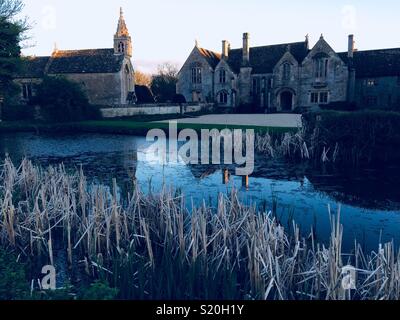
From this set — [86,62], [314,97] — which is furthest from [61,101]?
[314,97]

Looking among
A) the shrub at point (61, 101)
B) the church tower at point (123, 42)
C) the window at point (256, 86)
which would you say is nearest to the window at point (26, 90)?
the church tower at point (123, 42)

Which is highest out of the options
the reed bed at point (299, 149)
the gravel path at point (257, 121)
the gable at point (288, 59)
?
the gable at point (288, 59)

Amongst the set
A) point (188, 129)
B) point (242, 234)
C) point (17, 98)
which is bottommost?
point (242, 234)

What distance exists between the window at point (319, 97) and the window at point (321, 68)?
2.24 metres

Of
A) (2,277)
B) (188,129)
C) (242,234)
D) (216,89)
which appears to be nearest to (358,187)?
(242,234)

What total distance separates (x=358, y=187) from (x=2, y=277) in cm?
1299

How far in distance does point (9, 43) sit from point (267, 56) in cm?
3581

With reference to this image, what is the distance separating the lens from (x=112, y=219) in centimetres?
845

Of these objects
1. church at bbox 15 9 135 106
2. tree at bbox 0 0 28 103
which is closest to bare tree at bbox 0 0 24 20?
tree at bbox 0 0 28 103

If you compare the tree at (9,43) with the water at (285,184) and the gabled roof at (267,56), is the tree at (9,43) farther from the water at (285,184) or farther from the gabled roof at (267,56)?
the gabled roof at (267,56)

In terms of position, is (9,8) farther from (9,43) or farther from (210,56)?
(210,56)

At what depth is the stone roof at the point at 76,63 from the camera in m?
56.5

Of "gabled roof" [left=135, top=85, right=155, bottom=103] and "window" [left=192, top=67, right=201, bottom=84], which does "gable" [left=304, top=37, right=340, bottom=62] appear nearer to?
"window" [left=192, top=67, right=201, bottom=84]
